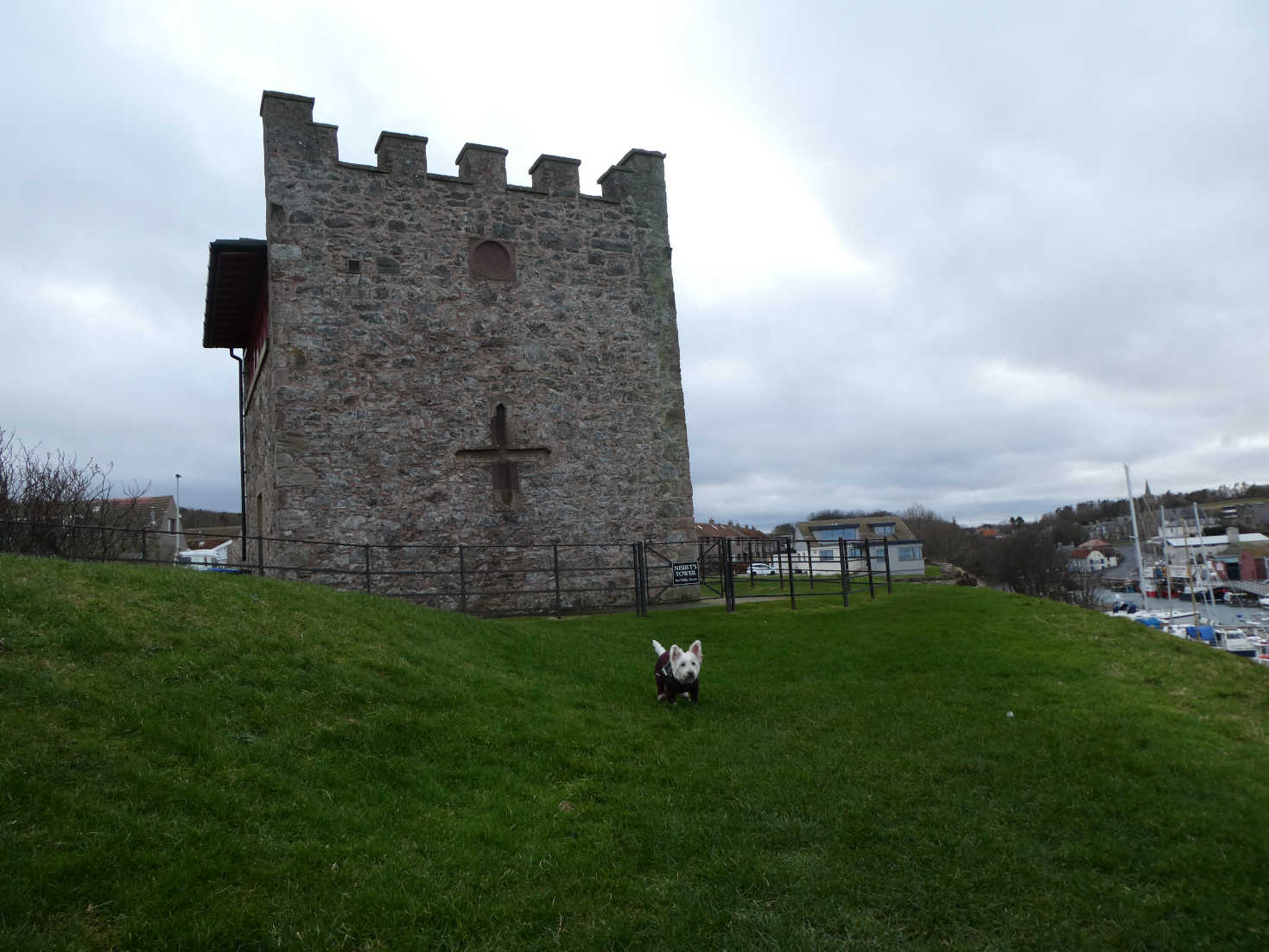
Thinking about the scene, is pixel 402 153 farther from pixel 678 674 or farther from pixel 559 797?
pixel 559 797

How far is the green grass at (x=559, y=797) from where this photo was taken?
388 centimetres

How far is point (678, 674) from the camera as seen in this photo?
26.6 ft

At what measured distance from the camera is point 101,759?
4574mm

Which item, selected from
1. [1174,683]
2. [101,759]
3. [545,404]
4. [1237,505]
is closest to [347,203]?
[545,404]

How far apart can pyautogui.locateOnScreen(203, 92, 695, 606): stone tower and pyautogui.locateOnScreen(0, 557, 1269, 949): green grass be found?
5614 mm

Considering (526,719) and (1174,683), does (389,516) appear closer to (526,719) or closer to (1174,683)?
(526,719)

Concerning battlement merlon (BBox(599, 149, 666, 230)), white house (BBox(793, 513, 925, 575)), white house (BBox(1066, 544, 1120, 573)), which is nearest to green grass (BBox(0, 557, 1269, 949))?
white house (BBox(793, 513, 925, 575))

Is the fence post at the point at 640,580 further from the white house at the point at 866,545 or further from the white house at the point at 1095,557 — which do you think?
the white house at the point at 1095,557

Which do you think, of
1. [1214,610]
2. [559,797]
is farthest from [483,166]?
[1214,610]

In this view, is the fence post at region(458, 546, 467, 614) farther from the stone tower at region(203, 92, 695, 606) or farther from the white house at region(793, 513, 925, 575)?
the white house at region(793, 513, 925, 575)

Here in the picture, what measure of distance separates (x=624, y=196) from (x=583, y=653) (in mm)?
10429

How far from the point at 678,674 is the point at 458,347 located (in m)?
8.91

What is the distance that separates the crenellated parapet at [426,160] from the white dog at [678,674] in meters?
10.8

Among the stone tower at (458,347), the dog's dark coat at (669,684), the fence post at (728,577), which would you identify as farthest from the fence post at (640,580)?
the dog's dark coat at (669,684)
